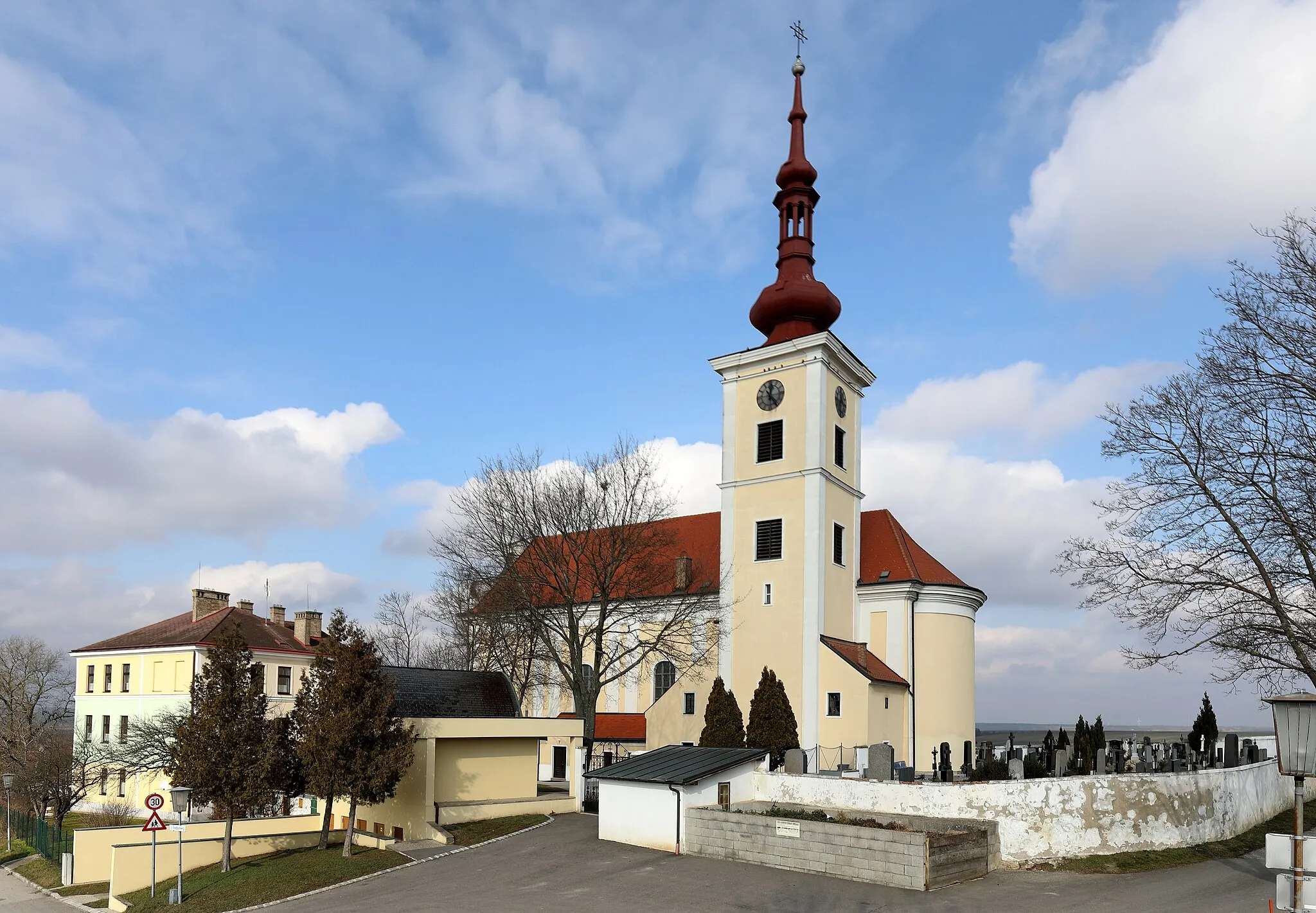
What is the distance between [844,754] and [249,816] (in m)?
20.2

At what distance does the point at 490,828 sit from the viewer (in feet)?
89.7

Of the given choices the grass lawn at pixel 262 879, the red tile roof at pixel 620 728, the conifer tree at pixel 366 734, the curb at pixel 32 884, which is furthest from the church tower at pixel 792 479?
the curb at pixel 32 884

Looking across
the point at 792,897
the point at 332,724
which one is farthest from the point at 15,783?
the point at 792,897

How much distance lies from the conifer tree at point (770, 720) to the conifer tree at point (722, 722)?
39 cm

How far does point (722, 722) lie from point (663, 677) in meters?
7.73

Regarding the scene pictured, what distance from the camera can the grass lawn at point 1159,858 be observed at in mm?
20062

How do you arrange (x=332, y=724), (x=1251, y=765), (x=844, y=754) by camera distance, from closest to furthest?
(x=332, y=724)
(x=1251, y=765)
(x=844, y=754)

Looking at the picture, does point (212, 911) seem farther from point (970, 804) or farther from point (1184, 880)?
point (1184, 880)

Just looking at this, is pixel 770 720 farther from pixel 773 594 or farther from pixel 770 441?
pixel 770 441

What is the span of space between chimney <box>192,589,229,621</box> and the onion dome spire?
3306 cm

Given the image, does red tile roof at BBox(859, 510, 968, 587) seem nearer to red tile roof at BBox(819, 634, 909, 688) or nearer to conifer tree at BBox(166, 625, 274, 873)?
red tile roof at BBox(819, 634, 909, 688)

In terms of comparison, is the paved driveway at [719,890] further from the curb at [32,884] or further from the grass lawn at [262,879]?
the curb at [32,884]

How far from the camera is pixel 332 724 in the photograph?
24.1m

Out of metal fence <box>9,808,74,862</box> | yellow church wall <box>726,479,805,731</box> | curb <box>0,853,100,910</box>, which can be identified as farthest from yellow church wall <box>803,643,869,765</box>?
metal fence <box>9,808,74,862</box>
